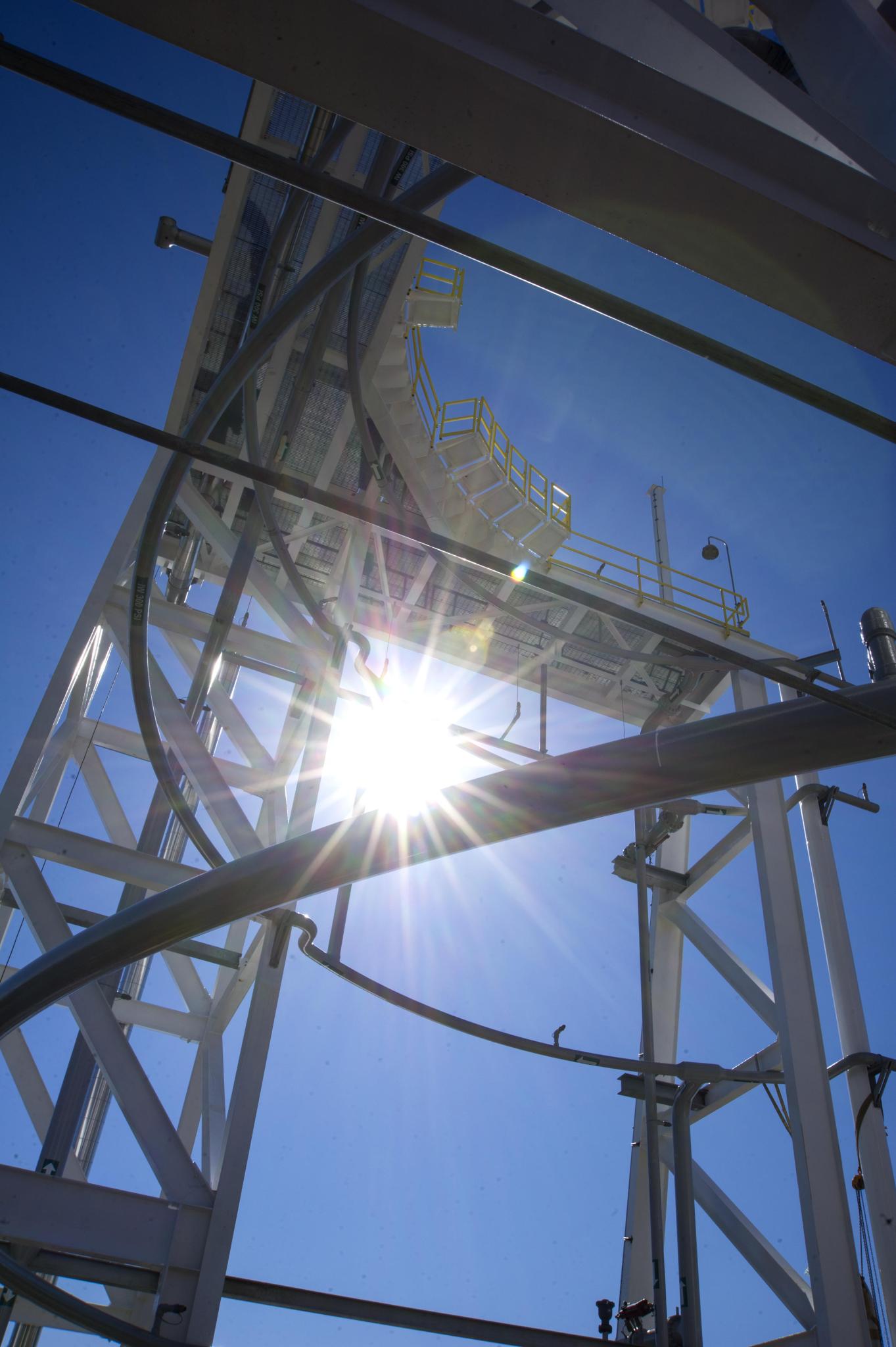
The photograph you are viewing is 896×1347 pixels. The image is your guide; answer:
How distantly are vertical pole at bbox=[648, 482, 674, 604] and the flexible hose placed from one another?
8.14 metres

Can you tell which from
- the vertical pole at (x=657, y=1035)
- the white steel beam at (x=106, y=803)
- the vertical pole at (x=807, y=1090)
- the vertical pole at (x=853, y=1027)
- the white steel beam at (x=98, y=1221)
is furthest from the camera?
the vertical pole at (x=657, y=1035)

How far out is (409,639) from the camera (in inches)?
554

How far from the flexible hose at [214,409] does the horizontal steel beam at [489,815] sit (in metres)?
2.10

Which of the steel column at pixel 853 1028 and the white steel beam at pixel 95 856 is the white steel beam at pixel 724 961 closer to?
the steel column at pixel 853 1028

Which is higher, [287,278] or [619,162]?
[287,278]

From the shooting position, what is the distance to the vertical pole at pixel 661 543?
14672mm

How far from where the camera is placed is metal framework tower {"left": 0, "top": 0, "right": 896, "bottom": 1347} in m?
2.82

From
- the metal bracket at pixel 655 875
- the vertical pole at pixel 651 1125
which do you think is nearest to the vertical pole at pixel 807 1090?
the vertical pole at pixel 651 1125

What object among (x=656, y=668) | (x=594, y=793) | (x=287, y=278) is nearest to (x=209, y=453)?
(x=594, y=793)

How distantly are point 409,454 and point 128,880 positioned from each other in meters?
6.69

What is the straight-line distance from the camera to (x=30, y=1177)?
636 cm

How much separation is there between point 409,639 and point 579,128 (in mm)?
11352

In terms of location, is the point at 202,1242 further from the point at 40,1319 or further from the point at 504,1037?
the point at 504,1037

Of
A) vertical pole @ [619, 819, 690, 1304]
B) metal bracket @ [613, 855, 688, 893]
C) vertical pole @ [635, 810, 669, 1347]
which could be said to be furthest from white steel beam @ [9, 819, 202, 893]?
metal bracket @ [613, 855, 688, 893]
